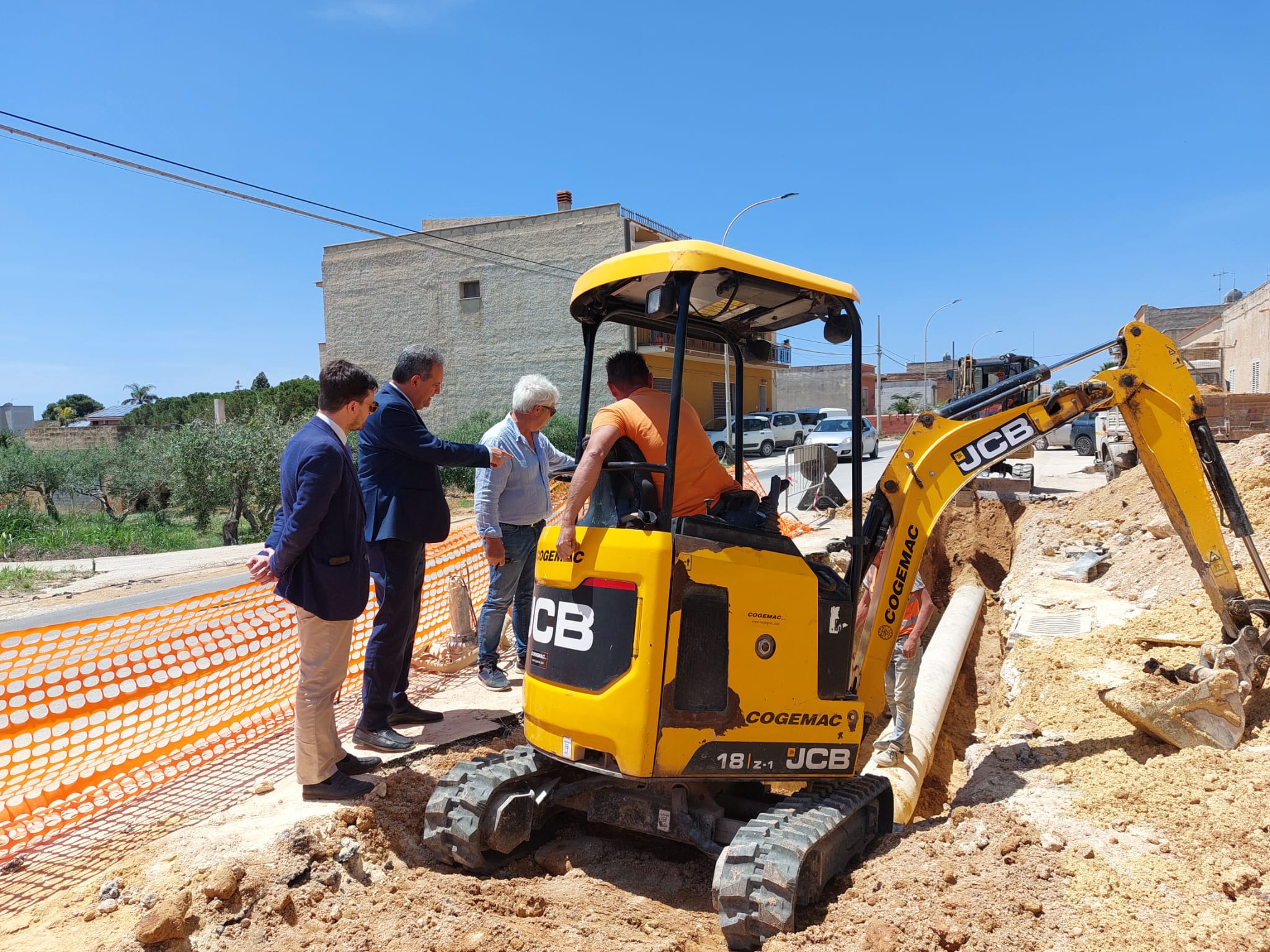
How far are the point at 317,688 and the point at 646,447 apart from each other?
1.87 m

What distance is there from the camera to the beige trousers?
147 inches

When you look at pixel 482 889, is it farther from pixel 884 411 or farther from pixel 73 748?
pixel 884 411

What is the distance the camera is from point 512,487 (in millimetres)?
5512

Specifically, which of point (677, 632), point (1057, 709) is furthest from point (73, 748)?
point (1057, 709)

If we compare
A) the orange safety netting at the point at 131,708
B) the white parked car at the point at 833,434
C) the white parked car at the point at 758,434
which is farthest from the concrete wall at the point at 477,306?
the orange safety netting at the point at 131,708

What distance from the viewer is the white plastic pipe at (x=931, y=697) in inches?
181

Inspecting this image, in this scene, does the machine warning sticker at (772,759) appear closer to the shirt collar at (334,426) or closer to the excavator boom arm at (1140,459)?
the excavator boom arm at (1140,459)

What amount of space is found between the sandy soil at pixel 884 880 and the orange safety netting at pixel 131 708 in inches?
40.8

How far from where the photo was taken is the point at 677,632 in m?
3.10

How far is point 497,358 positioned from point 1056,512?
25476mm

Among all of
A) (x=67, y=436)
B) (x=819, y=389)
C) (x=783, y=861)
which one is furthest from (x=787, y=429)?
(x=819, y=389)

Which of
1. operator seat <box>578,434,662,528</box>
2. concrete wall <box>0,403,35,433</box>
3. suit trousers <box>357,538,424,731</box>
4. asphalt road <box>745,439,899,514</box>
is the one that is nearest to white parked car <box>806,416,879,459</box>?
asphalt road <box>745,439,899,514</box>

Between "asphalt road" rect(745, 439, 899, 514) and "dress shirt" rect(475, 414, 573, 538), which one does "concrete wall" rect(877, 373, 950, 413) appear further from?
"dress shirt" rect(475, 414, 573, 538)

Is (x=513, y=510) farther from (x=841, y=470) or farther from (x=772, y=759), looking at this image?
(x=841, y=470)
